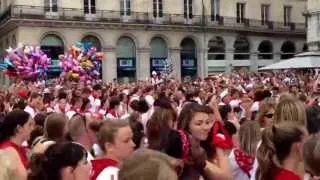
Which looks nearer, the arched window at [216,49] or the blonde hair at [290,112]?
the blonde hair at [290,112]

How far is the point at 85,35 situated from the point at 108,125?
40605mm

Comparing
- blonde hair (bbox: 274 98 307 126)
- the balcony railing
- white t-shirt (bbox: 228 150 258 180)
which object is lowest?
white t-shirt (bbox: 228 150 258 180)

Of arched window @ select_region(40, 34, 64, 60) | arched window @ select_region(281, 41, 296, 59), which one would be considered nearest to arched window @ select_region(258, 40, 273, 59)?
arched window @ select_region(281, 41, 296, 59)

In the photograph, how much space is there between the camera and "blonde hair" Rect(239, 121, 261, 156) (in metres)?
6.07

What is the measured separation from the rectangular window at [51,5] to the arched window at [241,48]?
54.3ft

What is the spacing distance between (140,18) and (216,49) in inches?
310

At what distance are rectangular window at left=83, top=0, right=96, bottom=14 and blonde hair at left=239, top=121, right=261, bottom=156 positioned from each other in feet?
137

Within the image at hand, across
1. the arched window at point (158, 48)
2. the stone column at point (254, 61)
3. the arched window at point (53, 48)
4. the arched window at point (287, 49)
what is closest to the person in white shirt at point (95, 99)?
the arched window at point (53, 48)

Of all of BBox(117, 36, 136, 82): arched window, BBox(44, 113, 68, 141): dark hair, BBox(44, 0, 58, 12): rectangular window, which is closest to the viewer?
BBox(44, 113, 68, 141): dark hair

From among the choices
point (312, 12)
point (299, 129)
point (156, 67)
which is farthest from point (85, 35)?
point (299, 129)

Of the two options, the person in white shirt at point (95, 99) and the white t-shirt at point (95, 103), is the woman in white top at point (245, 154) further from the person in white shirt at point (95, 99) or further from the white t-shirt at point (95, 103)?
the white t-shirt at point (95, 103)

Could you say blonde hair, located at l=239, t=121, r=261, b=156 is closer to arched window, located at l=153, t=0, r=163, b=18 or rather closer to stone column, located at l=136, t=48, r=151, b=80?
stone column, located at l=136, t=48, r=151, b=80

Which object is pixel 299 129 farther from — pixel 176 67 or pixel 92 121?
pixel 176 67

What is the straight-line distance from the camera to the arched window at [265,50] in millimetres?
55594
